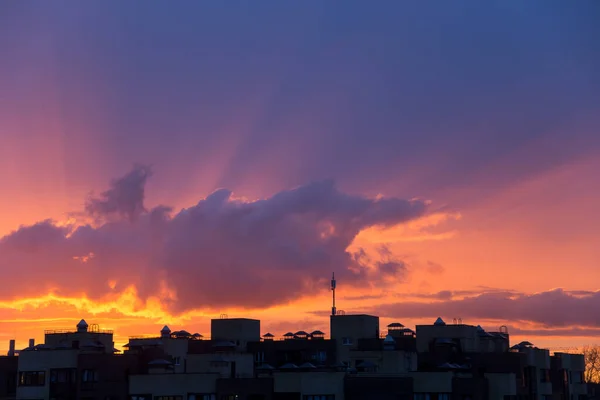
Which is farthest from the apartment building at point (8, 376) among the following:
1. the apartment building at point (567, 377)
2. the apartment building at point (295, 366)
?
the apartment building at point (567, 377)

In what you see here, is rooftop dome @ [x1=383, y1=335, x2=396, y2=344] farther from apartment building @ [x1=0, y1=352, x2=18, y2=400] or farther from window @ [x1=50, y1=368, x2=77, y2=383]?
apartment building @ [x1=0, y1=352, x2=18, y2=400]

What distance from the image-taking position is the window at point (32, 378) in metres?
134

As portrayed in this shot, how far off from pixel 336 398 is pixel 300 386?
5338 millimetres

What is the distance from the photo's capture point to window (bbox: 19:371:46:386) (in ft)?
439

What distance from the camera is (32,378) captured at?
5295 inches

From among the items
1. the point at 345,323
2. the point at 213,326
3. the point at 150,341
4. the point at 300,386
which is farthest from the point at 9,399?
the point at 345,323

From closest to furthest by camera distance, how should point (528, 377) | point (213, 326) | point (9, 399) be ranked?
point (9, 399)
point (528, 377)
point (213, 326)

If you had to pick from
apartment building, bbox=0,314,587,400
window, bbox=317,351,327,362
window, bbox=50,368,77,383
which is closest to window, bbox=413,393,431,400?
apartment building, bbox=0,314,587,400

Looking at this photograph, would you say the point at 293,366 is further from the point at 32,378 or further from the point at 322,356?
the point at 32,378

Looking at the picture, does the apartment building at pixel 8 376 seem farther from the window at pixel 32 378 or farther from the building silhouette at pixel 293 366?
the window at pixel 32 378

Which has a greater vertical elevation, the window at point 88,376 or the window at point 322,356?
the window at point 322,356

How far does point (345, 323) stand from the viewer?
158 meters

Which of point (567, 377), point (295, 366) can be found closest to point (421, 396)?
point (295, 366)

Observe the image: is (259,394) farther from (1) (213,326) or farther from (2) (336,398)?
(1) (213,326)
